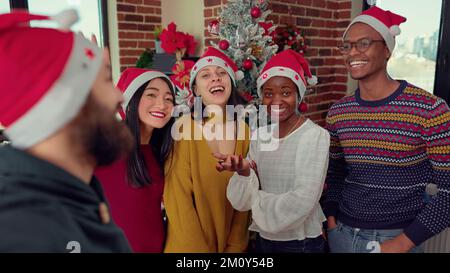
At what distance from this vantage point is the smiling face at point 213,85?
155 cm

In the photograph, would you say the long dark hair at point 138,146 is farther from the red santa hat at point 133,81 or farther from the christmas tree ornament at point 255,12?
the christmas tree ornament at point 255,12

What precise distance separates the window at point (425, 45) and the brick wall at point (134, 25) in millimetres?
2173

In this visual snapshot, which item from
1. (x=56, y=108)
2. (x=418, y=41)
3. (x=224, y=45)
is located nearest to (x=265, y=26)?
(x=224, y=45)

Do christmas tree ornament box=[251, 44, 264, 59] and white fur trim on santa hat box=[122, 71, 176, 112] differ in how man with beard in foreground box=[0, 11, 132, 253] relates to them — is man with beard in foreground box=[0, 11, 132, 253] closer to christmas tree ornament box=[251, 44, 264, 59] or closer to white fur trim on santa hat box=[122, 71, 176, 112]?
white fur trim on santa hat box=[122, 71, 176, 112]

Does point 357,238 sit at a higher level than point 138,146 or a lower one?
lower

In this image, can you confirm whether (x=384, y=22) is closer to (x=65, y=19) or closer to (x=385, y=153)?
(x=385, y=153)

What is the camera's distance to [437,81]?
2826 millimetres

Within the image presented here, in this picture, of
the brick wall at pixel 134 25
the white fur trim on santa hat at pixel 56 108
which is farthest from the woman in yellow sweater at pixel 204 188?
the brick wall at pixel 134 25

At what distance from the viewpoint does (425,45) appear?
2863 mm

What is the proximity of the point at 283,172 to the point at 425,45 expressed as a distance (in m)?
2.29

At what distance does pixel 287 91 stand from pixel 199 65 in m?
0.47
